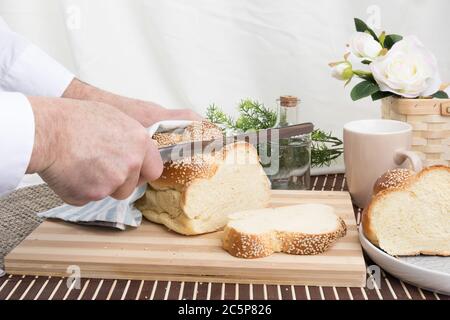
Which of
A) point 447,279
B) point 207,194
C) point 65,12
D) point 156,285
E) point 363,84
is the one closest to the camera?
point 447,279

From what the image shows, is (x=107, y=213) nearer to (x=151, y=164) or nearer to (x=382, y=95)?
(x=151, y=164)

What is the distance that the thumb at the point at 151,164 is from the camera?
3.78 ft

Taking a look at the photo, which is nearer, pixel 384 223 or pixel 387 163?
pixel 384 223

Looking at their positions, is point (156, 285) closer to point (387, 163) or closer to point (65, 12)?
point (387, 163)

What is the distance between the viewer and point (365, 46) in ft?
5.19

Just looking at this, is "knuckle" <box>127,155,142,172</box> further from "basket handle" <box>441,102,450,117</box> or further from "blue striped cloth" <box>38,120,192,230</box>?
"basket handle" <box>441,102,450,117</box>

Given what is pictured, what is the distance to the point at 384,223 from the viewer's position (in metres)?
1.20

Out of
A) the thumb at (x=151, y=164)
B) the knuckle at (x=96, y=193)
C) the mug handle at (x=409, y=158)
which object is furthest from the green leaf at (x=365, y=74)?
the knuckle at (x=96, y=193)

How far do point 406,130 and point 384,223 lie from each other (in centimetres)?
31

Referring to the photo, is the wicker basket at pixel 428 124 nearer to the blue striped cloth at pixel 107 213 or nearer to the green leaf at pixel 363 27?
the green leaf at pixel 363 27

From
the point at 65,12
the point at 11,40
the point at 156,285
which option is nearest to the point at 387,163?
the point at 156,285

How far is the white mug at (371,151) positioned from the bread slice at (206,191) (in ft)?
0.68

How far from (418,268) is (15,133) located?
0.67 m

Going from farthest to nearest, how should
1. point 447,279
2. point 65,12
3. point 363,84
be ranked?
point 65,12, point 363,84, point 447,279
